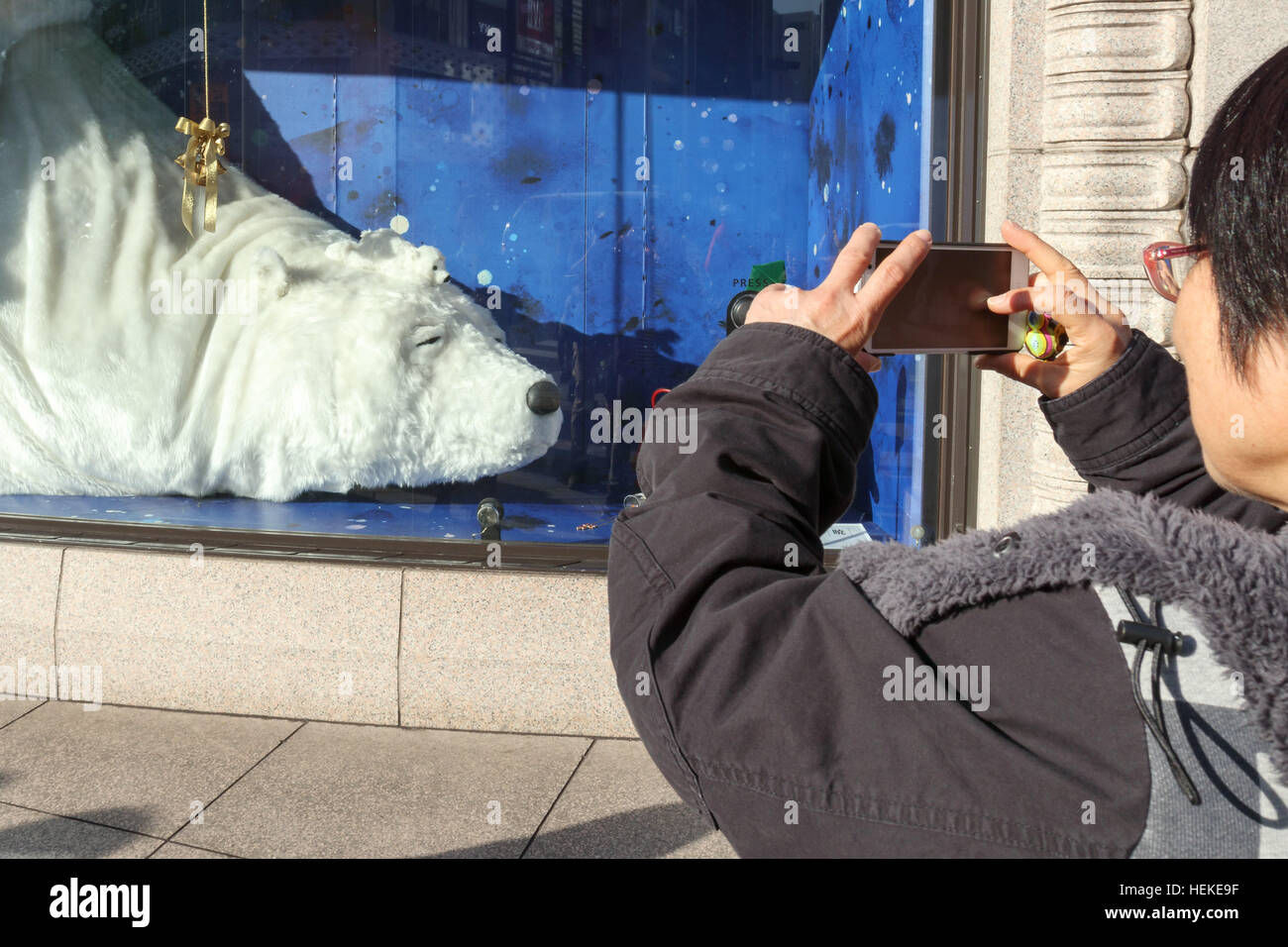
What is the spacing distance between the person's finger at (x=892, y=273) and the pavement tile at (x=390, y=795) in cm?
245

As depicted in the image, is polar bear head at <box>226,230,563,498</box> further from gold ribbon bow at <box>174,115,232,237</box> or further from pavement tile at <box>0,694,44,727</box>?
pavement tile at <box>0,694,44,727</box>

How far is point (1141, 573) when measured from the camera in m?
0.77

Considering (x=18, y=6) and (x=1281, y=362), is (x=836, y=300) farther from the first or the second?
(x=18, y=6)

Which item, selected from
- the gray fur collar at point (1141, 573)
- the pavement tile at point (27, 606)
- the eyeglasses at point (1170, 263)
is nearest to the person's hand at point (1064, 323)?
the eyeglasses at point (1170, 263)

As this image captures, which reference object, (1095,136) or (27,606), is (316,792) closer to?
(27,606)

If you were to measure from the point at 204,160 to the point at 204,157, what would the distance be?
0.7 inches

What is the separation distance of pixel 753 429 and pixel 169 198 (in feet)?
13.8

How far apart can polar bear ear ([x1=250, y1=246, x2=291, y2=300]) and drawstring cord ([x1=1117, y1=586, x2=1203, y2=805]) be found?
158 inches

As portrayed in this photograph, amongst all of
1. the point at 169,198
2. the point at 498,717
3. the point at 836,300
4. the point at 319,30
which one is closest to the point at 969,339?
the point at 836,300

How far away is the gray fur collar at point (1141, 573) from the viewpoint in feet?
2.37

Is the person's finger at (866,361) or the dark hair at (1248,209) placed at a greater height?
the dark hair at (1248,209)

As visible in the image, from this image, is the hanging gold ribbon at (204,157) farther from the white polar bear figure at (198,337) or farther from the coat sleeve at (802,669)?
the coat sleeve at (802,669)

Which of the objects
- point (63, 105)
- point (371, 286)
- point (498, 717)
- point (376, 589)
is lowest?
point (498, 717)

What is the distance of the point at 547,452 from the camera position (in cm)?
427
